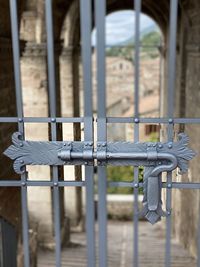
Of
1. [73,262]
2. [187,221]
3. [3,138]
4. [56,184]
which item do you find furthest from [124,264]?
[56,184]

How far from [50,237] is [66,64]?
4484 millimetres

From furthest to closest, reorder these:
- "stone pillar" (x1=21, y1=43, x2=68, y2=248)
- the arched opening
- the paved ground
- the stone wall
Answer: the arched opening
"stone pillar" (x1=21, y1=43, x2=68, y2=248)
the paved ground
the stone wall

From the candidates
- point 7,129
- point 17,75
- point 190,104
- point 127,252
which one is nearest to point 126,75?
→ point 127,252

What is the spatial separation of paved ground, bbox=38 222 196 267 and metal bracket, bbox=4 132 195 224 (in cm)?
495

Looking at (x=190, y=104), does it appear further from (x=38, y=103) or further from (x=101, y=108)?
(x=101, y=108)

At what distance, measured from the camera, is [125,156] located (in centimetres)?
268

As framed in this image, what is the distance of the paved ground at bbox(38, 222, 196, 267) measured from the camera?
7.97 m

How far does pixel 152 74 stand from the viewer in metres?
37.9

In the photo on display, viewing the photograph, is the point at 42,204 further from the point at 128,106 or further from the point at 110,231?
the point at 128,106

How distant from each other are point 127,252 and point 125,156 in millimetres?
7592

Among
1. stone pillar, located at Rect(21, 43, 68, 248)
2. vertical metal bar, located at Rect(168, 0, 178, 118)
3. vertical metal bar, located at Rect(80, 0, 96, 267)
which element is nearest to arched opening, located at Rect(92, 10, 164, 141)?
stone pillar, located at Rect(21, 43, 68, 248)

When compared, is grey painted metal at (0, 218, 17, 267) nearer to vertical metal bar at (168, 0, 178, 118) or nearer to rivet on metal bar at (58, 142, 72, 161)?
rivet on metal bar at (58, 142, 72, 161)

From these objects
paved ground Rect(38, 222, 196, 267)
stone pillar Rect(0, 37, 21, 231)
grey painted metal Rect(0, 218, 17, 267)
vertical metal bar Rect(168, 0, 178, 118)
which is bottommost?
paved ground Rect(38, 222, 196, 267)

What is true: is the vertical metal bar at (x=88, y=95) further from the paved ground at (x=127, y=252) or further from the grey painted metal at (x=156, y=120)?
the paved ground at (x=127, y=252)
